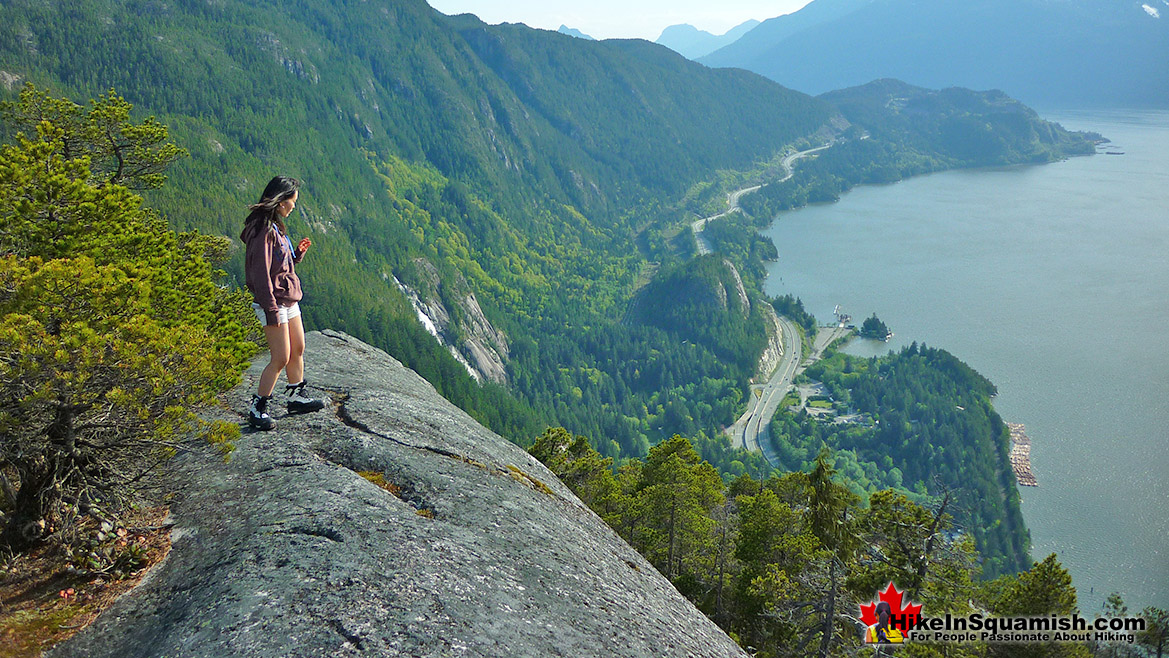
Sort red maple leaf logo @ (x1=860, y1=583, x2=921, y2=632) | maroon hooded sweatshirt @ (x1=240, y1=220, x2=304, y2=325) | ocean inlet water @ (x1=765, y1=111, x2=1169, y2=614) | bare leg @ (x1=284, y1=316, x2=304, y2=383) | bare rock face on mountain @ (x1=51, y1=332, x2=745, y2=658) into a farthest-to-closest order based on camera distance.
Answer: ocean inlet water @ (x1=765, y1=111, x2=1169, y2=614) → red maple leaf logo @ (x1=860, y1=583, x2=921, y2=632) → bare leg @ (x1=284, y1=316, x2=304, y2=383) → maroon hooded sweatshirt @ (x1=240, y1=220, x2=304, y2=325) → bare rock face on mountain @ (x1=51, y1=332, x2=745, y2=658)

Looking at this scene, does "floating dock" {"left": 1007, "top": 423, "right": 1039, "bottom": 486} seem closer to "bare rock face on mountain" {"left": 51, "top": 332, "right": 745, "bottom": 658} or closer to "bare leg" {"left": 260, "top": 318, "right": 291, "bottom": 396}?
"bare rock face on mountain" {"left": 51, "top": 332, "right": 745, "bottom": 658}

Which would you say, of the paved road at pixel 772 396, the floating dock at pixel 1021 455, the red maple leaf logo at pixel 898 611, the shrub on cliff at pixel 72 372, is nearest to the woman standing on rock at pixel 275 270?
the shrub on cliff at pixel 72 372

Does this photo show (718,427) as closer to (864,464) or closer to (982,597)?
(864,464)

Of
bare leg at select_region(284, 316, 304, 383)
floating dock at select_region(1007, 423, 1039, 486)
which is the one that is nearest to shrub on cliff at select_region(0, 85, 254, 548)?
bare leg at select_region(284, 316, 304, 383)

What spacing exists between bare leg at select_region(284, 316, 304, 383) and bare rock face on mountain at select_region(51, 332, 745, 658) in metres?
1.20

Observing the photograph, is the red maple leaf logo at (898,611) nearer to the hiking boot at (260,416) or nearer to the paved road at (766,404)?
the hiking boot at (260,416)

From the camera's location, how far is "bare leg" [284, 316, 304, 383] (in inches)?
513

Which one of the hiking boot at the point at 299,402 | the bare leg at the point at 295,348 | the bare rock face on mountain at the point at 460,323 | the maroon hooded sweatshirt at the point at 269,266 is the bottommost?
the hiking boot at the point at 299,402

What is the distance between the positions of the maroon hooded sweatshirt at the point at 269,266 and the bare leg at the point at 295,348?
0.68 metres

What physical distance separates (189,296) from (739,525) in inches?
1050

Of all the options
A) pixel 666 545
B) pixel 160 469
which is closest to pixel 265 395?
pixel 160 469

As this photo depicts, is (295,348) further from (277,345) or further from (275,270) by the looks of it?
(275,270)

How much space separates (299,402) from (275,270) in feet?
13.5

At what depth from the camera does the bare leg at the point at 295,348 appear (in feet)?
42.7
